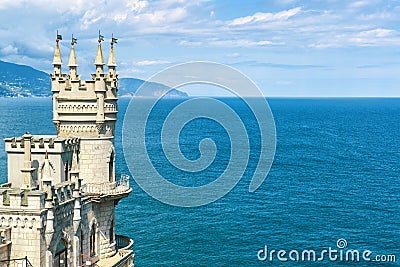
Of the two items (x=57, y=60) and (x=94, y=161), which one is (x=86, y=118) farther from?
(x=57, y=60)

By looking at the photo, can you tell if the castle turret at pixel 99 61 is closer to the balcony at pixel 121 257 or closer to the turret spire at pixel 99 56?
the turret spire at pixel 99 56

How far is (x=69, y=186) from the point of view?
29859 millimetres

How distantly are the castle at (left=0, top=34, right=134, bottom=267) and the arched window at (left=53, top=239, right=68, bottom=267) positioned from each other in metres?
0.02

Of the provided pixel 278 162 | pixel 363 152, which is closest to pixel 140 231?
pixel 278 162

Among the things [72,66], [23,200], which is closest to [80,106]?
[72,66]

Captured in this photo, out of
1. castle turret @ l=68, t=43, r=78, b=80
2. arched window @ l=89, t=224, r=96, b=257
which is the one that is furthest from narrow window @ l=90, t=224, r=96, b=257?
castle turret @ l=68, t=43, r=78, b=80

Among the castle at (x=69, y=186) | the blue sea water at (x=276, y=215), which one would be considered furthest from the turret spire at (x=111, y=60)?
the blue sea water at (x=276, y=215)

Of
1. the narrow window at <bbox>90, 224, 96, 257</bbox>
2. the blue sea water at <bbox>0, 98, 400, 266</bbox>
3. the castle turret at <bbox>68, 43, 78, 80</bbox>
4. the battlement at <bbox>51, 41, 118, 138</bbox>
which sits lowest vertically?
the blue sea water at <bbox>0, 98, 400, 266</bbox>

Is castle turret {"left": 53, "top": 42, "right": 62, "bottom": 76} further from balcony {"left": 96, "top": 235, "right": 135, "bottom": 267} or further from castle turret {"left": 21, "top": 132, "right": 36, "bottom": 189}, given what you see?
balcony {"left": 96, "top": 235, "right": 135, "bottom": 267}

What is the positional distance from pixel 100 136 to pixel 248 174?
6327cm

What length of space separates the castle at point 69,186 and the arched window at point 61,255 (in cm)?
2

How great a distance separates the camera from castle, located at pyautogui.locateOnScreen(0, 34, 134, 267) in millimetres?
26375

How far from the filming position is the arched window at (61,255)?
2905 cm

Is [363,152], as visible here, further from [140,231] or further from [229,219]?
[140,231]
